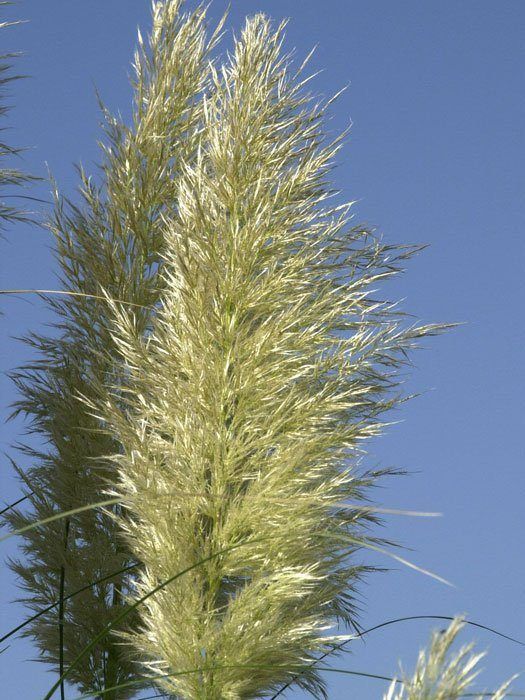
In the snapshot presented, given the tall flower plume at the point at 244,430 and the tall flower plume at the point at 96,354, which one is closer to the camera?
the tall flower plume at the point at 244,430

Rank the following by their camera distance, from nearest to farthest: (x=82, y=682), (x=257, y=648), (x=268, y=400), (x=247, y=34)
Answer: (x=257, y=648)
(x=268, y=400)
(x=247, y=34)
(x=82, y=682)

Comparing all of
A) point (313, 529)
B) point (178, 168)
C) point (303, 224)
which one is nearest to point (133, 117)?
point (178, 168)

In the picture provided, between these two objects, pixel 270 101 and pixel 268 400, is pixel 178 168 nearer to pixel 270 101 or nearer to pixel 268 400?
pixel 270 101

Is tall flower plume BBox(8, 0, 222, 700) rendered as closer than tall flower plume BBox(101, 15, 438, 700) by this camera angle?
No

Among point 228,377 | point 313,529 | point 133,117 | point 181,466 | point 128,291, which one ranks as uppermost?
point 133,117

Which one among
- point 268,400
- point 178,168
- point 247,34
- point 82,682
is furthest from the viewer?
point 178,168

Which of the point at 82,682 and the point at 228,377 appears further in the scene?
the point at 82,682

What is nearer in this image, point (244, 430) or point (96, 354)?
point (244, 430)

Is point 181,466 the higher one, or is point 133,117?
point 133,117

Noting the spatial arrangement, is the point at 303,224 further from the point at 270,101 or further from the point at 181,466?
the point at 181,466

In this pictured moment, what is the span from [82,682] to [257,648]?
5.04ft

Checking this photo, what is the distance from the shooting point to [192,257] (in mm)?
2961

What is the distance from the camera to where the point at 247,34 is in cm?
347

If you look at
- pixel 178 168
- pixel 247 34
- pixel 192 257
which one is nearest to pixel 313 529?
pixel 192 257
